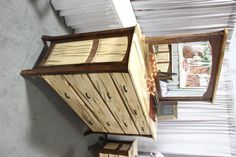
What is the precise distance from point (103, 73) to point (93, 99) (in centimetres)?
41

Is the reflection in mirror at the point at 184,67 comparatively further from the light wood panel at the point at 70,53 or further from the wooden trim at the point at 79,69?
the light wood panel at the point at 70,53

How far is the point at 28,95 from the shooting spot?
1.94 meters

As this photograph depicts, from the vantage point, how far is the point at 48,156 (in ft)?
7.07

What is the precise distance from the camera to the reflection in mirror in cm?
172

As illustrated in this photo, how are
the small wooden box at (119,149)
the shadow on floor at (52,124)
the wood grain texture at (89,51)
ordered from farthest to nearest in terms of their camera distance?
the small wooden box at (119,149) < the shadow on floor at (52,124) < the wood grain texture at (89,51)

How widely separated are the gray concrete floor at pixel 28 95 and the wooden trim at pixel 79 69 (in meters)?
0.14

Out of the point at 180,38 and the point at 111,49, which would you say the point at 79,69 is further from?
the point at 180,38

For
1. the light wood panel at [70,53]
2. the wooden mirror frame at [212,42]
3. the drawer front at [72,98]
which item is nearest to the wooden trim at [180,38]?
the wooden mirror frame at [212,42]

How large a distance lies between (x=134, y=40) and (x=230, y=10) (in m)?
1.17

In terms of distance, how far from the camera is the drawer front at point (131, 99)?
1.58 meters

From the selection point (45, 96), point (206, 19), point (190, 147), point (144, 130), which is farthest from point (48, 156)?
point (206, 19)


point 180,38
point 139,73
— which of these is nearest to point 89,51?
point 139,73

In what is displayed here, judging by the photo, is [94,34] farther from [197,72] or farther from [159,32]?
[159,32]

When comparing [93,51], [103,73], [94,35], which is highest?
[94,35]
